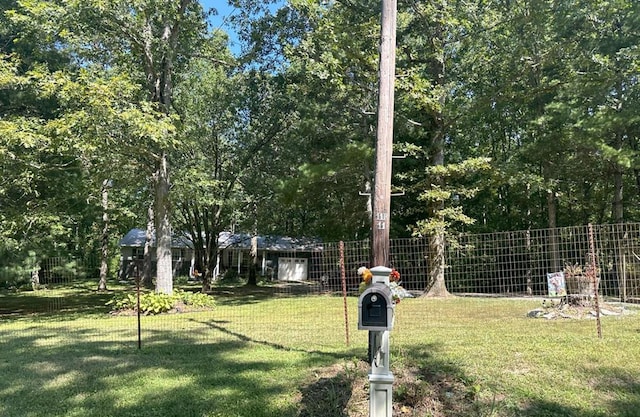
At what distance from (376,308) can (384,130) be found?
2004 mm

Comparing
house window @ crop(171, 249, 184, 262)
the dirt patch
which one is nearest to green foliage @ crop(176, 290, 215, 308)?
the dirt patch

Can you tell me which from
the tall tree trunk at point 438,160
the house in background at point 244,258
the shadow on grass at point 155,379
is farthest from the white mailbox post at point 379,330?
the house in background at point 244,258

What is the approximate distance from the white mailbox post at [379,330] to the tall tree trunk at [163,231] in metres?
11.1

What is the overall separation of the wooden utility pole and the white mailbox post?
108cm

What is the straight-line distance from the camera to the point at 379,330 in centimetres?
365

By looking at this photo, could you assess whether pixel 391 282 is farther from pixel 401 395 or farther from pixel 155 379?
pixel 155 379

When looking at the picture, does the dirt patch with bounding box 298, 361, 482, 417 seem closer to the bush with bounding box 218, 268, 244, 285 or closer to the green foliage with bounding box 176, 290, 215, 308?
the green foliage with bounding box 176, 290, 215, 308

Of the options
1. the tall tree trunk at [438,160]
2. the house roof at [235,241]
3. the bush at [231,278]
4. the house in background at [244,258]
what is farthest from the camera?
the house in background at [244,258]

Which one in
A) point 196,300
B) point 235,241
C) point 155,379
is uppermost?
point 235,241

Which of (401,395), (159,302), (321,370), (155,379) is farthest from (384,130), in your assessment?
(159,302)

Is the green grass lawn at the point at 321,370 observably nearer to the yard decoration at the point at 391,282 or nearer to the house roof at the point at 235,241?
the yard decoration at the point at 391,282

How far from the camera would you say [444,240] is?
14.1 meters

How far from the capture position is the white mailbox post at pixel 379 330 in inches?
143

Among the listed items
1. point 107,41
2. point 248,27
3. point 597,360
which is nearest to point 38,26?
point 107,41
